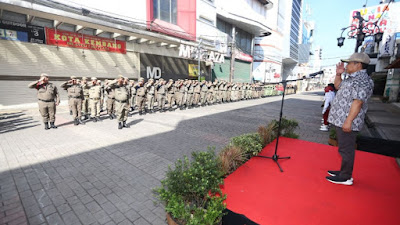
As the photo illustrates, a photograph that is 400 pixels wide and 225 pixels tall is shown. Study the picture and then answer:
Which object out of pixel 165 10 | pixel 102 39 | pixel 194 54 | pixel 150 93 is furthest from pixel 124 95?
pixel 165 10

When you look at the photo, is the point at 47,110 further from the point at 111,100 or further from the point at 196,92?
the point at 196,92

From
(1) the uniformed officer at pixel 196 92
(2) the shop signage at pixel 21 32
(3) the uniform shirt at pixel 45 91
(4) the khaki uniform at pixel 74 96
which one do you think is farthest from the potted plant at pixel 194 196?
(2) the shop signage at pixel 21 32

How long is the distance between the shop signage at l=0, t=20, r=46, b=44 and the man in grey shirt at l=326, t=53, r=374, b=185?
14532mm

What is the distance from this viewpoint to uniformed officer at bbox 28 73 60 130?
7.02 m

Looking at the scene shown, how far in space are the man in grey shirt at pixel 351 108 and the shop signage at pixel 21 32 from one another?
1453 centimetres

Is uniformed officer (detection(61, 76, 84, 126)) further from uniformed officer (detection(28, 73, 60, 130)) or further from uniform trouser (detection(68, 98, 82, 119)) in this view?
uniformed officer (detection(28, 73, 60, 130))

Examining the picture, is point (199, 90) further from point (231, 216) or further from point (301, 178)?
point (231, 216)

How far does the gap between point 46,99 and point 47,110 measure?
1.47 ft

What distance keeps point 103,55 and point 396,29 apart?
31218 millimetres

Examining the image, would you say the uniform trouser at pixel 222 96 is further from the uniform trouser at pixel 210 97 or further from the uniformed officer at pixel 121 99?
the uniformed officer at pixel 121 99

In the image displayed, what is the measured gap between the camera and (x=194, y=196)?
2588 millimetres

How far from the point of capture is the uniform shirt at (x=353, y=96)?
3.03 metres

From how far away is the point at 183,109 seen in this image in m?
13.3

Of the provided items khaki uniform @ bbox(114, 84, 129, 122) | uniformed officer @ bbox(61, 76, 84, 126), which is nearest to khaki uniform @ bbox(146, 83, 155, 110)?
khaki uniform @ bbox(114, 84, 129, 122)
